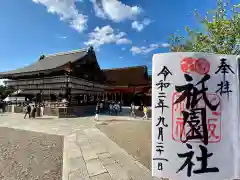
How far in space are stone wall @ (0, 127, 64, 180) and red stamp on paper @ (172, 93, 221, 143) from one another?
3.39m

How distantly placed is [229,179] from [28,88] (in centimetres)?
1935

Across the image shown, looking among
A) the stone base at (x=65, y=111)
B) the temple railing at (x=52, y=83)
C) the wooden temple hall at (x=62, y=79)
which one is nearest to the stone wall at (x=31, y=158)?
the stone base at (x=65, y=111)

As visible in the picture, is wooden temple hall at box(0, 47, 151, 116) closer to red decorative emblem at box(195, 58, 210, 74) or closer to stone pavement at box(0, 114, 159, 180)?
stone pavement at box(0, 114, 159, 180)

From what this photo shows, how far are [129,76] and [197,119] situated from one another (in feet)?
102

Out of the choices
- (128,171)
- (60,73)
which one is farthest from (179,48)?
(60,73)

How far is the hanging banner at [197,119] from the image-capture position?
5.45 feet

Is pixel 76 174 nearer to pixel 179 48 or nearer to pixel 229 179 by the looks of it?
pixel 229 179

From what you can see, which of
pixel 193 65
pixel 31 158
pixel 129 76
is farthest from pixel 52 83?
pixel 129 76

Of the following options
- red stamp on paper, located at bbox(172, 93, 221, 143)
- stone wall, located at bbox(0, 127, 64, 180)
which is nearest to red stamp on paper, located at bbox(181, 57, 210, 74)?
red stamp on paper, located at bbox(172, 93, 221, 143)

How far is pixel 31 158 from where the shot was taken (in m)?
5.35

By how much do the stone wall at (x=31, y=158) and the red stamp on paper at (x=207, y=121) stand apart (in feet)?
11.1

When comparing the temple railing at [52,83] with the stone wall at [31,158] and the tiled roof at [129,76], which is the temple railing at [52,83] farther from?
the tiled roof at [129,76]

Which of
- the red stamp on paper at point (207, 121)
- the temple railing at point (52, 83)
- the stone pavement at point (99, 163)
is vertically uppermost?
the temple railing at point (52, 83)

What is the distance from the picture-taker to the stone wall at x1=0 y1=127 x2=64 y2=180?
14.1 ft
